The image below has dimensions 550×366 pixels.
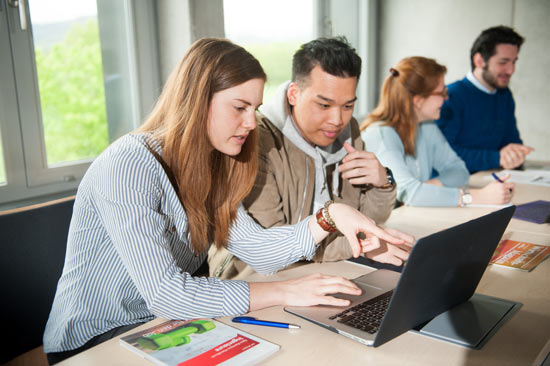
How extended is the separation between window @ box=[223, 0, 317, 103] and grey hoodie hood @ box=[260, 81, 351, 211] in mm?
1151

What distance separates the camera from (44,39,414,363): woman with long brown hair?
3.36ft

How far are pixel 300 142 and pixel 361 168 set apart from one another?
0.24 m

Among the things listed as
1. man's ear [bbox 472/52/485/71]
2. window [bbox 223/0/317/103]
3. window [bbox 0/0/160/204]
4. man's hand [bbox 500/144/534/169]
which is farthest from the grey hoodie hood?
man's ear [bbox 472/52/485/71]

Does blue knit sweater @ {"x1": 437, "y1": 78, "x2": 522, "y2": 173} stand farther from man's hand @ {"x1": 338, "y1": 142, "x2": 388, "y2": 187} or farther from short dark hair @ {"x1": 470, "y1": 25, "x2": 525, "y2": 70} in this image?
man's hand @ {"x1": 338, "y1": 142, "x2": 388, "y2": 187}

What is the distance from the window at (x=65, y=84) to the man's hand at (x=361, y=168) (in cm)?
124

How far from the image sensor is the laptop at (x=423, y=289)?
0.79 metres

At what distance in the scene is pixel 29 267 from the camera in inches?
49.4

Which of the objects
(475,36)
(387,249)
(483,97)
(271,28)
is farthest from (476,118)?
(387,249)

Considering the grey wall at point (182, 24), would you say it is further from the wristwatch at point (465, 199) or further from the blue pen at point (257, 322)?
the blue pen at point (257, 322)

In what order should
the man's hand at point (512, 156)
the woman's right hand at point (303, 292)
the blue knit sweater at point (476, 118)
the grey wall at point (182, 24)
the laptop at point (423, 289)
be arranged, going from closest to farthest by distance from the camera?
the laptop at point (423, 289) → the woman's right hand at point (303, 292) → the grey wall at point (182, 24) → the man's hand at point (512, 156) → the blue knit sweater at point (476, 118)

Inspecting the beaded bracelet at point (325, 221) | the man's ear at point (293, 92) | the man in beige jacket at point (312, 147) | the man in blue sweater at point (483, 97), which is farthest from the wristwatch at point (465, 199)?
the man in blue sweater at point (483, 97)

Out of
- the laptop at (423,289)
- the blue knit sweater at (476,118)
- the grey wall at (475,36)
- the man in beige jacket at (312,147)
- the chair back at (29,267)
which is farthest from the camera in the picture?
the grey wall at (475,36)

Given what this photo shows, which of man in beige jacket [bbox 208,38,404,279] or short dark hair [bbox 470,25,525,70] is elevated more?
short dark hair [bbox 470,25,525,70]

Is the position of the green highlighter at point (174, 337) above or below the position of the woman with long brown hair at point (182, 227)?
below
